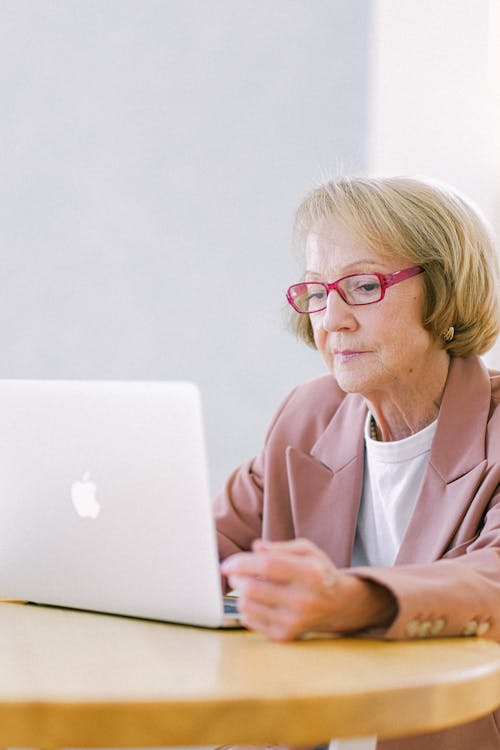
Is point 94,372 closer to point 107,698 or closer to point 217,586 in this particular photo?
point 217,586

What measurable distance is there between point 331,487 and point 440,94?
1562mm

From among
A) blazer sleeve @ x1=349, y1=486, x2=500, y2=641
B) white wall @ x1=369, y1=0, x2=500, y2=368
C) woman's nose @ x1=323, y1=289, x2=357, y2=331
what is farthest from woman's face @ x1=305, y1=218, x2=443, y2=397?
white wall @ x1=369, y1=0, x2=500, y2=368

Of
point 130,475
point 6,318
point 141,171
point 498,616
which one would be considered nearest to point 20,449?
point 130,475

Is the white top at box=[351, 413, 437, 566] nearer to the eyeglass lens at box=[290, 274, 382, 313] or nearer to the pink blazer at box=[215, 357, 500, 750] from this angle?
the pink blazer at box=[215, 357, 500, 750]

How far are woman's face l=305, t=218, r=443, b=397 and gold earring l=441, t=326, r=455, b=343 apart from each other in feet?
0.15

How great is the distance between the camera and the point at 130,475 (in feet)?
4.01

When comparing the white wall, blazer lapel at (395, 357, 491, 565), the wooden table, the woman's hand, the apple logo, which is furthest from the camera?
the white wall

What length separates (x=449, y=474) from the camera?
1.60 meters

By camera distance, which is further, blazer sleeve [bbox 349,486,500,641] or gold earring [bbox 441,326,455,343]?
gold earring [bbox 441,326,455,343]

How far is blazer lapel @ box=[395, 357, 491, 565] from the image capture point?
61.1 inches

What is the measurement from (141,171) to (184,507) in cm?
194

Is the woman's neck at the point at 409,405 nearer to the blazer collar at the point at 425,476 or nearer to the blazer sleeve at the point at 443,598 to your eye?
the blazer collar at the point at 425,476

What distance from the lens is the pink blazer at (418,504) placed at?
1201mm

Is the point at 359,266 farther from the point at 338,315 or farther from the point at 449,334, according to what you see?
the point at 449,334
